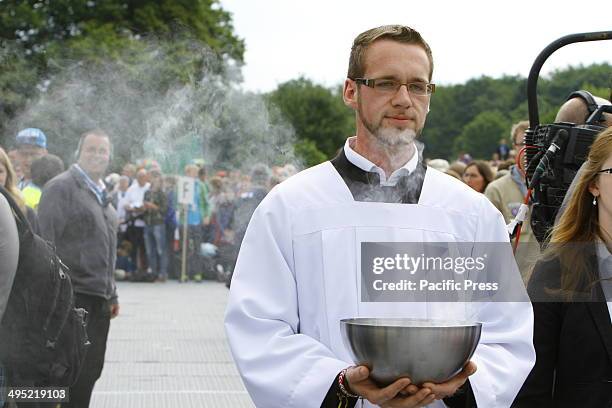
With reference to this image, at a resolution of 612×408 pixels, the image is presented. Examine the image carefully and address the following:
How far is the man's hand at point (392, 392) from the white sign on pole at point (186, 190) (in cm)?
650

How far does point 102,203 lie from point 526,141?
116 inches

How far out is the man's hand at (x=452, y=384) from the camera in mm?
2688

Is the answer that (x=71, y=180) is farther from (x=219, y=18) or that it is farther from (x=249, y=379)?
(x=219, y=18)

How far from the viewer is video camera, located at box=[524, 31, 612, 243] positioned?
4.38 metres

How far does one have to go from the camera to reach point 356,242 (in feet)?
10.4

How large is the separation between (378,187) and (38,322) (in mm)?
2912

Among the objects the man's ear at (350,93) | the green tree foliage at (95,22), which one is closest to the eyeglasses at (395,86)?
the man's ear at (350,93)

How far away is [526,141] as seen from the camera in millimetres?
4703

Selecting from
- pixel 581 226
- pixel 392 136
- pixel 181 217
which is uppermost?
pixel 392 136

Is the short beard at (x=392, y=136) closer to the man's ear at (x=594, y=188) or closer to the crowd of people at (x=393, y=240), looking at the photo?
the crowd of people at (x=393, y=240)

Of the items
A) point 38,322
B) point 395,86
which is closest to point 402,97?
point 395,86

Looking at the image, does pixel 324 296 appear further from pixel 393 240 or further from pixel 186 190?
pixel 186 190

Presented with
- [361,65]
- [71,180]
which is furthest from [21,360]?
[361,65]

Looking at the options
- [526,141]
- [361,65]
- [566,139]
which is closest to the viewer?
[361,65]
